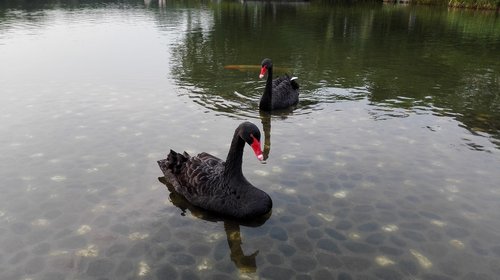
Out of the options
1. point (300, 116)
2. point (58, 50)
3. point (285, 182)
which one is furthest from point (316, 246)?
point (58, 50)

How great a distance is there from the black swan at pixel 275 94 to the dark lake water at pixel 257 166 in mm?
397

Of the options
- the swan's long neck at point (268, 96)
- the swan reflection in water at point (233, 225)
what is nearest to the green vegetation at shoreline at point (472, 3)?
the swan's long neck at point (268, 96)

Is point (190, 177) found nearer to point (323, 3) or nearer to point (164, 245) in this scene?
point (164, 245)

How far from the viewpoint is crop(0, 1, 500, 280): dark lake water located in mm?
5535

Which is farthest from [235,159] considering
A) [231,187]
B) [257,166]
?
[257,166]

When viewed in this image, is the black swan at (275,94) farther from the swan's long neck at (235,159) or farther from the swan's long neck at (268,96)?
the swan's long neck at (235,159)

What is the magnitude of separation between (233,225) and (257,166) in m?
2.06

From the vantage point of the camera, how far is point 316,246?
5742mm

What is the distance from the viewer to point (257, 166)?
8.10 metres

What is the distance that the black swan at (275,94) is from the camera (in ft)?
36.1

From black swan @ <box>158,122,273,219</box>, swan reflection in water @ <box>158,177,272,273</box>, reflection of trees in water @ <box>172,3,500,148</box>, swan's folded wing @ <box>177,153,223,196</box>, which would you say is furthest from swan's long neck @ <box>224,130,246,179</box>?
reflection of trees in water @ <box>172,3,500,148</box>

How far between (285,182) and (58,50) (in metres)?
17.2

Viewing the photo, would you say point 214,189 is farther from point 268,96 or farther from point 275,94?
point 275,94

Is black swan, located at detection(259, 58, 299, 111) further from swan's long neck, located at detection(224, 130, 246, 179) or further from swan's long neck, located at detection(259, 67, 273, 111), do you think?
swan's long neck, located at detection(224, 130, 246, 179)
